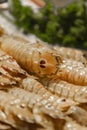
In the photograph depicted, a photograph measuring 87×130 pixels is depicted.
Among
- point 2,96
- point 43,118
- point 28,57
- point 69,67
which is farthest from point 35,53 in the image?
point 43,118

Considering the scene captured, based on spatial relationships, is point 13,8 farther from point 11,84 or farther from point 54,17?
point 11,84

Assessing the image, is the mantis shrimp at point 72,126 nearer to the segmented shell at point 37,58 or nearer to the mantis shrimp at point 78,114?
the mantis shrimp at point 78,114

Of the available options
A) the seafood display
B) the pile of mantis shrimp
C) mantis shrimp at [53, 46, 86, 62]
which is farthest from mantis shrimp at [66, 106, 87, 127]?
mantis shrimp at [53, 46, 86, 62]

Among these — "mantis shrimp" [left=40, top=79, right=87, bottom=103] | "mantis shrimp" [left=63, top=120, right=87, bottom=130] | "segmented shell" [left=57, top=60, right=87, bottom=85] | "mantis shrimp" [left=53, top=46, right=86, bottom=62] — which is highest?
"mantis shrimp" [left=53, top=46, right=86, bottom=62]

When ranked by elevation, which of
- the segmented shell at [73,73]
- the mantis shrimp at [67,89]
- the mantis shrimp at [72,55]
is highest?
the mantis shrimp at [72,55]

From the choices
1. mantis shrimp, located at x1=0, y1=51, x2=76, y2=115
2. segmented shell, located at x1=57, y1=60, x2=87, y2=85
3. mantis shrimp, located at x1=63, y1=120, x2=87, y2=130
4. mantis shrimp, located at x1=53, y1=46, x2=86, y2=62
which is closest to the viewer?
mantis shrimp, located at x1=63, y1=120, x2=87, y2=130

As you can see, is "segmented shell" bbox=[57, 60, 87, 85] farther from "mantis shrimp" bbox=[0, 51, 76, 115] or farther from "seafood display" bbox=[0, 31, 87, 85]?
"mantis shrimp" bbox=[0, 51, 76, 115]

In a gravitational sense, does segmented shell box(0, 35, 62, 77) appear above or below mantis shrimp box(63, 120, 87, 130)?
above

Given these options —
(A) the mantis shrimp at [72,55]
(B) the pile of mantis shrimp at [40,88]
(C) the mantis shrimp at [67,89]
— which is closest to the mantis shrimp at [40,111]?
(B) the pile of mantis shrimp at [40,88]
